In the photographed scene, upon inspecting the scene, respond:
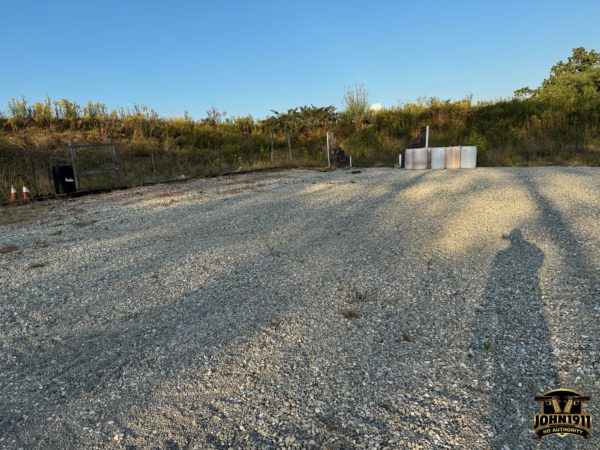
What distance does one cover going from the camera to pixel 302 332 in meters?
3.17

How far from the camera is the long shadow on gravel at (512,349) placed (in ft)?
6.92

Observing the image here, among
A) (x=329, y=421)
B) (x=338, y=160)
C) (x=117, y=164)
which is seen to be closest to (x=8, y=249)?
(x=329, y=421)

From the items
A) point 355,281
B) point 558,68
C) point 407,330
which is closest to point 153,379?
point 407,330

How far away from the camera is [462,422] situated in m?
2.10

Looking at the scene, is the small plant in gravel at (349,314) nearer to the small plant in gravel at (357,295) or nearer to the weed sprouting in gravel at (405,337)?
the small plant in gravel at (357,295)

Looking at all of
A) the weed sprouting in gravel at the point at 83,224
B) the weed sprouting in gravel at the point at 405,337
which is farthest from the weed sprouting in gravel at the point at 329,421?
the weed sprouting in gravel at the point at 83,224

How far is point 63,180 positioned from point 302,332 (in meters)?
11.8

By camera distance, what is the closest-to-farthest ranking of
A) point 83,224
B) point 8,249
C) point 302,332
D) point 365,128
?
point 302,332 → point 8,249 → point 83,224 → point 365,128

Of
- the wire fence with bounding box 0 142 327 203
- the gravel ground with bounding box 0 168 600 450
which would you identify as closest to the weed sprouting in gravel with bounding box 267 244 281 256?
the gravel ground with bounding box 0 168 600 450

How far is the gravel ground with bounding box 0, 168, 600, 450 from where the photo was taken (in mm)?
2154

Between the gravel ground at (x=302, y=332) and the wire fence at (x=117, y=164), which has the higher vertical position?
the wire fence at (x=117, y=164)

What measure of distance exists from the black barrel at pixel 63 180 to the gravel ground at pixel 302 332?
5.79m
